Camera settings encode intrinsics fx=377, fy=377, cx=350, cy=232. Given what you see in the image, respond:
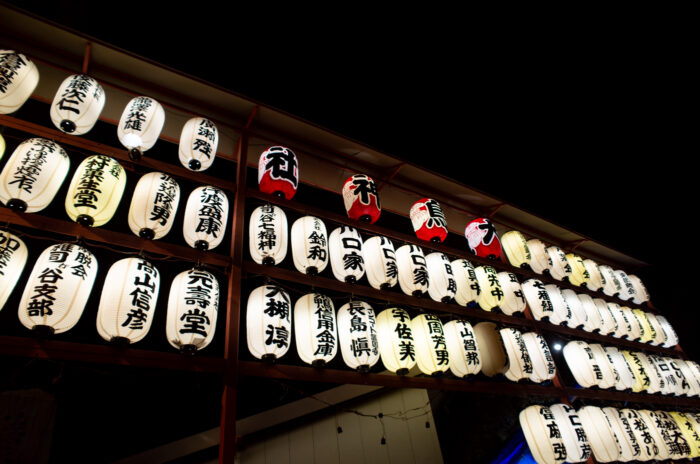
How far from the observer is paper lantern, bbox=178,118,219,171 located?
523cm

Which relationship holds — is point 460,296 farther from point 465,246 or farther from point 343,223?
point 465,246

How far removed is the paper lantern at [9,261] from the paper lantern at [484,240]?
22.5 feet

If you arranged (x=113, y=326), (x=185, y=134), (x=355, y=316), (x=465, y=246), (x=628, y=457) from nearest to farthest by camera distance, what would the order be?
(x=113, y=326) < (x=355, y=316) < (x=185, y=134) < (x=628, y=457) < (x=465, y=246)

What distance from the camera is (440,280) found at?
20.2 feet

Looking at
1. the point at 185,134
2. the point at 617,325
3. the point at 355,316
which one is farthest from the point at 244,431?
the point at 617,325

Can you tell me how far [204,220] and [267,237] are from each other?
0.80 m

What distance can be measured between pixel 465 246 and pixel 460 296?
594 cm

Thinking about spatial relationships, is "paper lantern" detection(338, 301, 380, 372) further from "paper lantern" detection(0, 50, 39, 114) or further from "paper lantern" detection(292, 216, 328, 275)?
"paper lantern" detection(0, 50, 39, 114)

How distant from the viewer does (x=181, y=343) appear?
3.71 meters

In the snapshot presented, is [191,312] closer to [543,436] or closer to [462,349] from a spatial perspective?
[462,349]

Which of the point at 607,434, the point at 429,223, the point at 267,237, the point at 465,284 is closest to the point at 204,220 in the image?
the point at 267,237

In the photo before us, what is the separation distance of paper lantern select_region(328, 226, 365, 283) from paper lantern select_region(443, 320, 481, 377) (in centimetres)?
162

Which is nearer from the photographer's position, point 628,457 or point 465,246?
point 628,457

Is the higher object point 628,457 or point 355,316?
point 355,316
